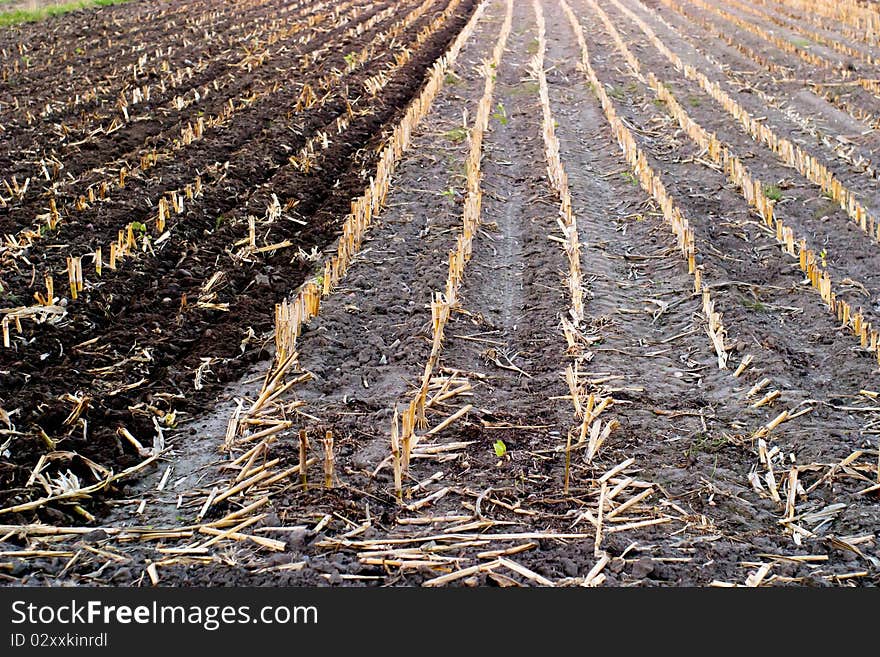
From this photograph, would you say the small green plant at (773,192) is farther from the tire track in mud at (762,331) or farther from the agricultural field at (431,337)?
the tire track in mud at (762,331)

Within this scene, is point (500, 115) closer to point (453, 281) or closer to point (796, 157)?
point (796, 157)

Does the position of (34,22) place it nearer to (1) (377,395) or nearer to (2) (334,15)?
(2) (334,15)

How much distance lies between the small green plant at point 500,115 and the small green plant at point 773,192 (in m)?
4.30

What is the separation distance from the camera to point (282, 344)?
274 inches

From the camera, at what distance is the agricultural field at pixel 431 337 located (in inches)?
198

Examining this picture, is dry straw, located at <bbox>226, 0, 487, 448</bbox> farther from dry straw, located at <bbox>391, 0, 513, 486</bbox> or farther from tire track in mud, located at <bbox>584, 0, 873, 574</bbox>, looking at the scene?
tire track in mud, located at <bbox>584, 0, 873, 574</bbox>

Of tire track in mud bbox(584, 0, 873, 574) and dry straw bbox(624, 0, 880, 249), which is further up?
dry straw bbox(624, 0, 880, 249)

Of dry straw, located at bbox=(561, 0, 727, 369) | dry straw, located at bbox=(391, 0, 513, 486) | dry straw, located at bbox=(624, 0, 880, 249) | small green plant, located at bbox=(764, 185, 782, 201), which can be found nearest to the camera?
dry straw, located at bbox=(391, 0, 513, 486)

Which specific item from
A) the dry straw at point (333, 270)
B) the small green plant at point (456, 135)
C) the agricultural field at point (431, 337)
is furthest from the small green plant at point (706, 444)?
the small green plant at point (456, 135)

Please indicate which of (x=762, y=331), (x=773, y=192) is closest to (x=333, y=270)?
(x=762, y=331)

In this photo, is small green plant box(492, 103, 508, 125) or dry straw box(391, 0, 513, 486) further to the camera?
small green plant box(492, 103, 508, 125)

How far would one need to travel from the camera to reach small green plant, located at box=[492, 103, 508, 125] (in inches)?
561

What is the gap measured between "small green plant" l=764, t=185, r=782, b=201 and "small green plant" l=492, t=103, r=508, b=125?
4299mm

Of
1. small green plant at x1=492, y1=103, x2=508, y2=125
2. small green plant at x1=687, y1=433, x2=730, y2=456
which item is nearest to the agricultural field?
small green plant at x1=687, y1=433, x2=730, y2=456
